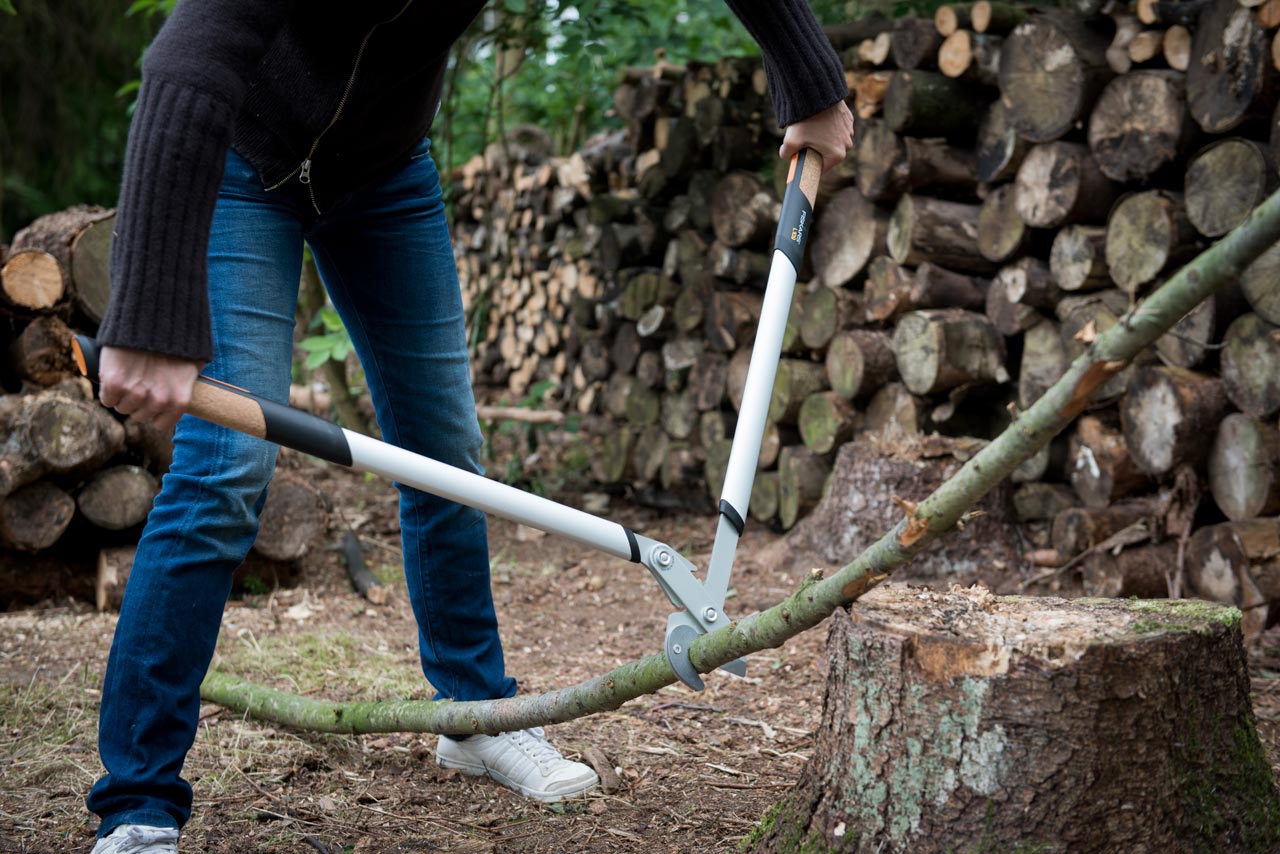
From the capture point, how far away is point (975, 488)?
1203 mm

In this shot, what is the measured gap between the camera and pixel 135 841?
151cm

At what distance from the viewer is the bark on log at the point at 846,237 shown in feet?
11.9

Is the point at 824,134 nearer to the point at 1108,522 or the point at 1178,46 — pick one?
the point at 1178,46

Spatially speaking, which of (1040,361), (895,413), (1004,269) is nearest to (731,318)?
(895,413)

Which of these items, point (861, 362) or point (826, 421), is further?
point (826, 421)

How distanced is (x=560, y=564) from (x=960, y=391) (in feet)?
5.32

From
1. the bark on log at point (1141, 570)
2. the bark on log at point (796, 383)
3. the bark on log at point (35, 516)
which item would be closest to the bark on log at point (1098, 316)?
the bark on log at point (1141, 570)

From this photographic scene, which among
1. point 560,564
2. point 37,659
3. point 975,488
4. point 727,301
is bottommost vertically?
point 37,659

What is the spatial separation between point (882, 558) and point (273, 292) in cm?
102

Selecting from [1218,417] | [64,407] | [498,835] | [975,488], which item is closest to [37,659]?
[64,407]

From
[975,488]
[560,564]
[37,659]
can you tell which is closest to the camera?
[975,488]

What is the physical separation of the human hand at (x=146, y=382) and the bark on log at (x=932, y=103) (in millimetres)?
2697

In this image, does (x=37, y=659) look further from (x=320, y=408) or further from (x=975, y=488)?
(x=975, y=488)

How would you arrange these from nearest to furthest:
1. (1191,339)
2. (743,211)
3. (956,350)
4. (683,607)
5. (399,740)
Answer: (683,607), (399,740), (1191,339), (956,350), (743,211)
